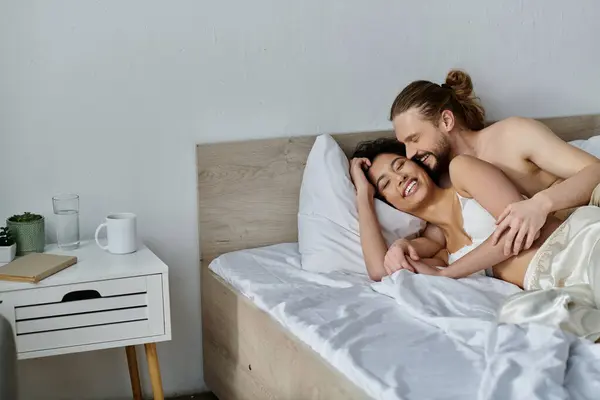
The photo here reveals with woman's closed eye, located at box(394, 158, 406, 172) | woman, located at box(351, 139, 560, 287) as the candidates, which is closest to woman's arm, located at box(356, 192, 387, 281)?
woman, located at box(351, 139, 560, 287)

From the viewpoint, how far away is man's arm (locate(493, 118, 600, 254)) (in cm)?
207

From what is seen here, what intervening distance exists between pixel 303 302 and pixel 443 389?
0.58 meters

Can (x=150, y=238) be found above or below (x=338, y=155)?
below

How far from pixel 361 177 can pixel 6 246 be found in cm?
93

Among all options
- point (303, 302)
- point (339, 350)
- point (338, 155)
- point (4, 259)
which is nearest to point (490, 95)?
point (338, 155)

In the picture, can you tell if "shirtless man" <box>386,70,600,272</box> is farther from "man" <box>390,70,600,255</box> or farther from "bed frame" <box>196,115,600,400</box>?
"bed frame" <box>196,115,600,400</box>

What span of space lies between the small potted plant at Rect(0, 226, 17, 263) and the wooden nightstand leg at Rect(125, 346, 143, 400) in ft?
1.37

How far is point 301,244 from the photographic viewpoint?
240 cm

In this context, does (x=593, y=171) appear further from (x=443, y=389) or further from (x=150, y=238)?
(x=150, y=238)

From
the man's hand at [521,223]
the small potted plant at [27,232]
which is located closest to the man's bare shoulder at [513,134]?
the man's hand at [521,223]

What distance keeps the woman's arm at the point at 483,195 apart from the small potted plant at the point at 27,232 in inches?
40.1

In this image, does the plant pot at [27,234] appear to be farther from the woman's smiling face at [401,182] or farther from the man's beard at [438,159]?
the man's beard at [438,159]

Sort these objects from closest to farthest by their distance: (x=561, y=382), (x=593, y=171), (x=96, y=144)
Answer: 1. (x=561, y=382)
2. (x=593, y=171)
3. (x=96, y=144)

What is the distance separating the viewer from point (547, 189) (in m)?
2.12
